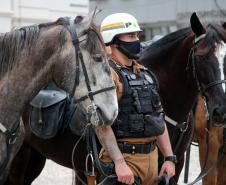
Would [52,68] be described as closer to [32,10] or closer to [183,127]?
[183,127]

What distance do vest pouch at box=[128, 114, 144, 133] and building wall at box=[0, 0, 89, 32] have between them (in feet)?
20.9

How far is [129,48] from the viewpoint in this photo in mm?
3193

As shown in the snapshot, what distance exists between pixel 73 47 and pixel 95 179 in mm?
1019

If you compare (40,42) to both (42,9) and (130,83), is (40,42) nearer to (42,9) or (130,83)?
(130,83)

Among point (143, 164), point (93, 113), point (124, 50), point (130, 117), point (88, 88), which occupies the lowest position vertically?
point (143, 164)

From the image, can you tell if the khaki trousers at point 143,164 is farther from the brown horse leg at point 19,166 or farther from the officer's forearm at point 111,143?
the brown horse leg at point 19,166

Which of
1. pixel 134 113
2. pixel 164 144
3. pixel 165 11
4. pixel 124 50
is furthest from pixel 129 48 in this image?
pixel 165 11

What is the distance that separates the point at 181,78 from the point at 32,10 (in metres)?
6.30

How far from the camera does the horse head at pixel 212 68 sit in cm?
374

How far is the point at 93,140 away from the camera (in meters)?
3.43

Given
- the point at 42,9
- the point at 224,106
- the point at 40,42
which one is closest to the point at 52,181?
the point at 224,106

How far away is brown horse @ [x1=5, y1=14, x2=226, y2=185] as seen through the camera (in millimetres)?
3799

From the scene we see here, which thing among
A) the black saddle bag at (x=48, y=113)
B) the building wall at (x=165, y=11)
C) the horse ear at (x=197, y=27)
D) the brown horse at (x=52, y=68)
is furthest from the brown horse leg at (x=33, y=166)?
the building wall at (x=165, y=11)

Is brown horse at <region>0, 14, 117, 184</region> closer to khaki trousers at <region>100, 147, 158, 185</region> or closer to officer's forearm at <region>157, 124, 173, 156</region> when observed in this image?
khaki trousers at <region>100, 147, 158, 185</region>
